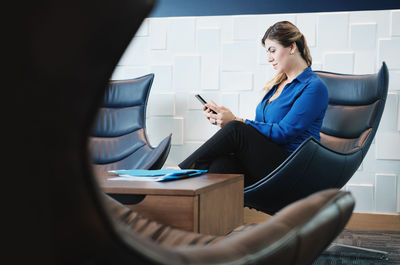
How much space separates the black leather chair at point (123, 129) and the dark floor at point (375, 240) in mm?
1394

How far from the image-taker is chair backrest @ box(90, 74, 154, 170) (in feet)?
11.1

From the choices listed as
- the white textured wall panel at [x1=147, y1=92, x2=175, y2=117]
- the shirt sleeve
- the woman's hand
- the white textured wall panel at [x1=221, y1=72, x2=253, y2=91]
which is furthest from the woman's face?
the white textured wall panel at [x1=147, y1=92, x2=175, y2=117]

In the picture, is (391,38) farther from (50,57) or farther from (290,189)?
(50,57)

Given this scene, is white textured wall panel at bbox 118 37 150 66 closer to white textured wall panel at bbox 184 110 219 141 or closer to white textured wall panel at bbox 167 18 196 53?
white textured wall panel at bbox 167 18 196 53

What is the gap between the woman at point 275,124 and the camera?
262cm

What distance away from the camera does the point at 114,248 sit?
44 centimetres

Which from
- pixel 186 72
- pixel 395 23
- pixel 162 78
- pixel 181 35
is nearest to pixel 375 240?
pixel 395 23

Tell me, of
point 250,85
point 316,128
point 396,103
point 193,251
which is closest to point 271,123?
point 316,128

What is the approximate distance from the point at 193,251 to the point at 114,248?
126mm

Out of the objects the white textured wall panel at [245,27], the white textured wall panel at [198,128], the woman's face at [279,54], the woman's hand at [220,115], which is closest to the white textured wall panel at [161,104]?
the white textured wall panel at [198,128]

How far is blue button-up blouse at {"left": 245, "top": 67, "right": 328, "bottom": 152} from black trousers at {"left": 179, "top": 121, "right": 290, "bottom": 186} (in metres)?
0.09

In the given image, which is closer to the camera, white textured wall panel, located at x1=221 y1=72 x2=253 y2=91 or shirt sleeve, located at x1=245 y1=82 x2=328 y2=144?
shirt sleeve, located at x1=245 y1=82 x2=328 y2=144

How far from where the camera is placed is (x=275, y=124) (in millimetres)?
2742

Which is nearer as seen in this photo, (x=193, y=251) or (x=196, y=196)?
(x=193, y=251)
